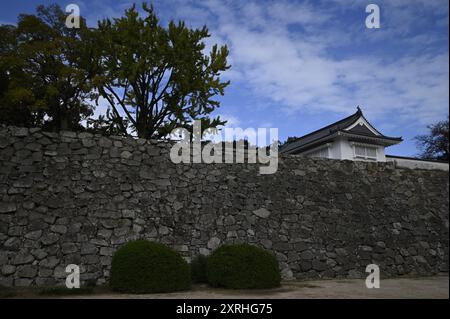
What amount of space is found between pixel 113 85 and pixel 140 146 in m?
6.64

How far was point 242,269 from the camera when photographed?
816 cm

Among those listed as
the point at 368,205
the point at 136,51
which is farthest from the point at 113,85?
the point at 368,205

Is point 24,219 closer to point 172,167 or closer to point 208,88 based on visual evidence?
point 172,167

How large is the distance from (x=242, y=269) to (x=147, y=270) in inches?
81.3

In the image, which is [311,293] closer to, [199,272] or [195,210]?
[199,272]

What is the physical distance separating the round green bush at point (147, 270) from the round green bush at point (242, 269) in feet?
2.58

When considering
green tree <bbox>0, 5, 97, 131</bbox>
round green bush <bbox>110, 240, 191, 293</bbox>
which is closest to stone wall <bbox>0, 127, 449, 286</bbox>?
round green bush <bbox>110, 240, 191, 293</bbox>

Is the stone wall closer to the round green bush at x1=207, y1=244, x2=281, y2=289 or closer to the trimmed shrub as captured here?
the trimmed shrub

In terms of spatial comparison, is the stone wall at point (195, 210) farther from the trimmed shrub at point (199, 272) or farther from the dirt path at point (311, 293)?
the dirt path at point (311, 293)

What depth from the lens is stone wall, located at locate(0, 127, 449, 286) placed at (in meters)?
9.08

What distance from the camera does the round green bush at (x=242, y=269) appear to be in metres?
8.09

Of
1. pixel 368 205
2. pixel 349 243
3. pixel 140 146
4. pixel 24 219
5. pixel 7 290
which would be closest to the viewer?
pixel 7 290

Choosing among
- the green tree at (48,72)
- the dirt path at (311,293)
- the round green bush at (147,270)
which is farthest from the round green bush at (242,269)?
the green tree at (48,72)
